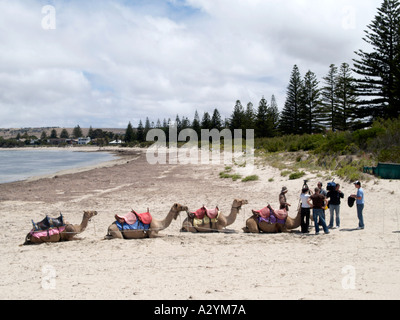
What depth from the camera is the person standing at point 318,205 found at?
9223 millimetres

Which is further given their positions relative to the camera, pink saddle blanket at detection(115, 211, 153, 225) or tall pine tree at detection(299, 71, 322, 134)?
tall pine tree at detection(299, 71, 322, 134)

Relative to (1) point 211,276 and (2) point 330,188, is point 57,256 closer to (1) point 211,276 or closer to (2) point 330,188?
(1) point 211,276

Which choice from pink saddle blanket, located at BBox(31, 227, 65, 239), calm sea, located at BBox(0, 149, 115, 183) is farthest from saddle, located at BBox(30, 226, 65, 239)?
calm sea, located at BBox(0, 149, 115, 183)

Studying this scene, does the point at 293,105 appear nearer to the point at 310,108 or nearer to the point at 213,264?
the point at 310,108

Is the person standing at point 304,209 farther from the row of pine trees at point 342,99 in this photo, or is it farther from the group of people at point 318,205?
the row of pine trees at point 342,99

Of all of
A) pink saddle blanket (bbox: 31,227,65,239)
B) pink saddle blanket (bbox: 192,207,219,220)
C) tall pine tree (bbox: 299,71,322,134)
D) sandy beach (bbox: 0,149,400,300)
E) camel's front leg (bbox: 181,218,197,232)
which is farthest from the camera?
tall pine tree (bbox: 299,71,322,134)

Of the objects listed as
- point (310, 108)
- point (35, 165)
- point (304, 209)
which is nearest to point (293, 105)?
point (310, 108)

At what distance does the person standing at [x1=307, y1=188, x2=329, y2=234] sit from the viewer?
9.22 m

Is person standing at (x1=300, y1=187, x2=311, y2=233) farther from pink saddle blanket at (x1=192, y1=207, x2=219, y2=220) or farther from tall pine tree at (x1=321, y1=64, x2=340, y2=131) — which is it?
tall pine tree at (x1=321, y1=64, x2=340, y2=131)

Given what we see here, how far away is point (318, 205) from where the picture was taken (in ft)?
30.4

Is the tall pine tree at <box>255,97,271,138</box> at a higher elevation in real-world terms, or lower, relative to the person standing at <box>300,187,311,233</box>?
higher

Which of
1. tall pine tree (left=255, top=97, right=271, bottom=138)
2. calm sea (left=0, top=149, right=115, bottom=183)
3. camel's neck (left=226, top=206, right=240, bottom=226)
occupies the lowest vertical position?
calm sea (left=0, top=149, right=115, bottom=183)

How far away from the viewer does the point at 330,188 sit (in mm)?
10047
